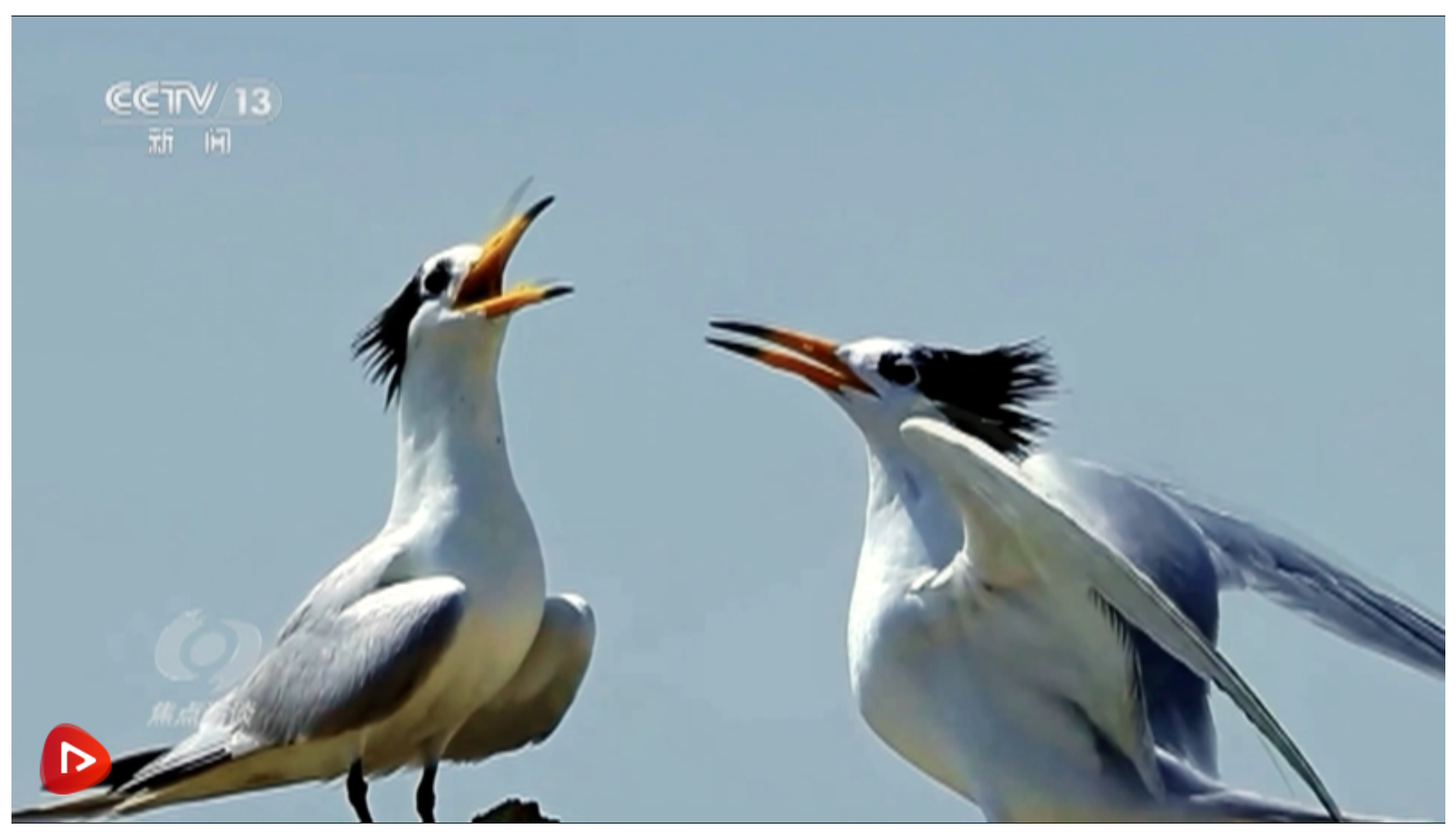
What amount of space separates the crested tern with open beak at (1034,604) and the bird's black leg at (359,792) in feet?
3.93

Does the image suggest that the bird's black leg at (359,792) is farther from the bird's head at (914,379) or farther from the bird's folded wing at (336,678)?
the bird's head at (914,379)

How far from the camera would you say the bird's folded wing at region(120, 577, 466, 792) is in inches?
373

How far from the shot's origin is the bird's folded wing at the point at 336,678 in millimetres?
9469

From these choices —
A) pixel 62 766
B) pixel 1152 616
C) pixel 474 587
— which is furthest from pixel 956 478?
pixel 62 766

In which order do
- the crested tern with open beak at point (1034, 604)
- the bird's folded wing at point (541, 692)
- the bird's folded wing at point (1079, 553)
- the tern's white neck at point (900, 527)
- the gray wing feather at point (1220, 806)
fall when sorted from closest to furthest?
the bird's folded wing at point (1079, 553)
the crested tern with open beak at point (1034, 604)
the gray wing feather at point (1220, 806)
the tern's white neck at point (900, 527)
the bird's folded wing at point (541, 692)

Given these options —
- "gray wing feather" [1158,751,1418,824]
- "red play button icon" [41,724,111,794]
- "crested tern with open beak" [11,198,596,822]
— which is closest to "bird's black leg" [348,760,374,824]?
"crested tern with open beak" [11,198,596,822]

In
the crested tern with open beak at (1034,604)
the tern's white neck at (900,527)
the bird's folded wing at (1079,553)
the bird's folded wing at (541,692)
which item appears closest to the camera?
the bird's folded wing at (1079,553)

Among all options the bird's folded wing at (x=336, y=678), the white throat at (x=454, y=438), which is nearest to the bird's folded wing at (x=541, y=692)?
the white throat at (x=454, y=438)

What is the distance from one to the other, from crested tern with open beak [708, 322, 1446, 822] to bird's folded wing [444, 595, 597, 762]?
69 centimetres

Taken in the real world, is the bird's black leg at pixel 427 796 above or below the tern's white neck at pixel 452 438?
below

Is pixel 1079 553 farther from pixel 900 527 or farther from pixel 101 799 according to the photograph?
pixel 101 799

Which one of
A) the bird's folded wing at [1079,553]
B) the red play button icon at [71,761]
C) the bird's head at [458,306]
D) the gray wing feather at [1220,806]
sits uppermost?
the bird's head at [458,306]

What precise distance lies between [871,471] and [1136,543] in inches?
26.5

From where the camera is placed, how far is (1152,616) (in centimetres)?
916
